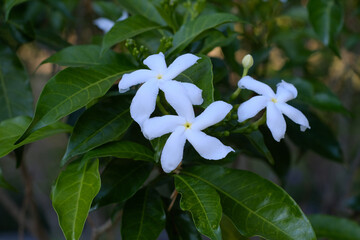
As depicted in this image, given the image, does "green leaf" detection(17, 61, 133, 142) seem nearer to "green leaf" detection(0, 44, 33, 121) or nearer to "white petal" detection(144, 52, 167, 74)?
"white petal" detection(144, 52, 167, 74)

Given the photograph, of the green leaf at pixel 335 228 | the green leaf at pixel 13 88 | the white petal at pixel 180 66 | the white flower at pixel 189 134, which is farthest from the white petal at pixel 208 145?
the green leaf at pixel 335 228

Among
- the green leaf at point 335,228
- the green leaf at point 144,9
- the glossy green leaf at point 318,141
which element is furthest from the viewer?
the glossy green leaf at point 318,141

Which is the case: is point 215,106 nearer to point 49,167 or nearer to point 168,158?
point 168,158

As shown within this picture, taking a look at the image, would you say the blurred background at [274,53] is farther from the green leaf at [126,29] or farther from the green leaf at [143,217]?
the green leaf at [143,217]

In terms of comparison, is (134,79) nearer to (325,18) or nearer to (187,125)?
(187,125)

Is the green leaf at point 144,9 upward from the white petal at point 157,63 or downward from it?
downward

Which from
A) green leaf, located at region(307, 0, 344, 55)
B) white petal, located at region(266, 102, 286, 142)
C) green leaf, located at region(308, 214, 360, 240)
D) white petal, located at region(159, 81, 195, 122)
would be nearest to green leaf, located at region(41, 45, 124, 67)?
white petal, located at region(159, 81, 195, 122)

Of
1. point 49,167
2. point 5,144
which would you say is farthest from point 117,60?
point 49,167
